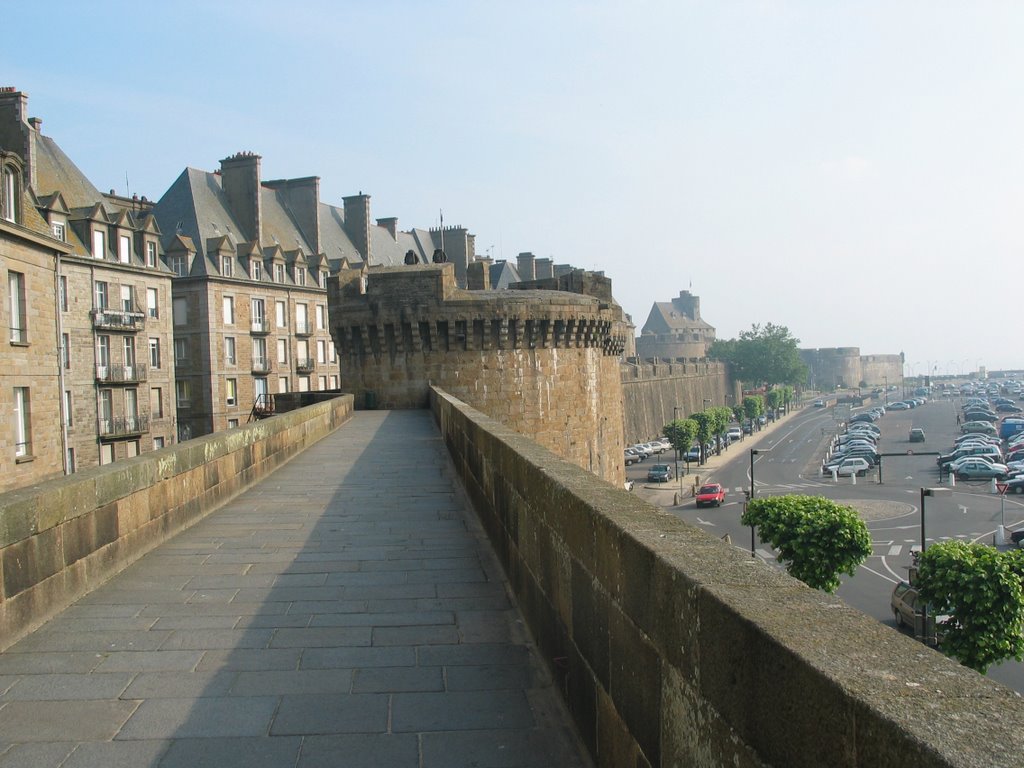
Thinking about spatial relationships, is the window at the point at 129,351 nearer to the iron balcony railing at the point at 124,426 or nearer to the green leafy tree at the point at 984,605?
the iron balcony railing at the point at 124,426

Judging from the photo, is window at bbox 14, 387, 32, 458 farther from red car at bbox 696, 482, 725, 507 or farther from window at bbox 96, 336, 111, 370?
red car at bbox 696, 482, 725, 507

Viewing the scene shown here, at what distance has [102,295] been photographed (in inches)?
1409

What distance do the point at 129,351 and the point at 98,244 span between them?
4.41m

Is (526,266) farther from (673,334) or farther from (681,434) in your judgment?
(673,334)

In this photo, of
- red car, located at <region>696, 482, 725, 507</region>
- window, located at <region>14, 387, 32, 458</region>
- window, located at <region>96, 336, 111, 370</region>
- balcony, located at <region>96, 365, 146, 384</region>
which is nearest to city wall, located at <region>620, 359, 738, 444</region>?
red car, located at <region>696, 482, 725, 507</region>

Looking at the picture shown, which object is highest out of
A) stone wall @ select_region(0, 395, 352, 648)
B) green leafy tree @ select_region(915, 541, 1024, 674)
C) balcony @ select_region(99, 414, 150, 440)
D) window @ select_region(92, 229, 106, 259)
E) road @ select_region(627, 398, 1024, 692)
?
window @ select_region(92, 229, 106, 259)

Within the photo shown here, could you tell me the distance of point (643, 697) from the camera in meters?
2.95

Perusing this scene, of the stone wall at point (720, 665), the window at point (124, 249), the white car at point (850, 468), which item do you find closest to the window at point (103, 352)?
the window at point (124, 249)

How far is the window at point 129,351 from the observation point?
36.7 meters

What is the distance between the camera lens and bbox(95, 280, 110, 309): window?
3547 centimetres

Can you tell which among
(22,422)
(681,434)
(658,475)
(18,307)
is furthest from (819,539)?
(681,434)

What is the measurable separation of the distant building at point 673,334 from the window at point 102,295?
111912 mm

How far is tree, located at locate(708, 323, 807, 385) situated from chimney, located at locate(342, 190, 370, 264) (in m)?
78.2

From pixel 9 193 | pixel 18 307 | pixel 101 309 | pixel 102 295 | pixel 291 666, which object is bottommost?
pixel 291 666
